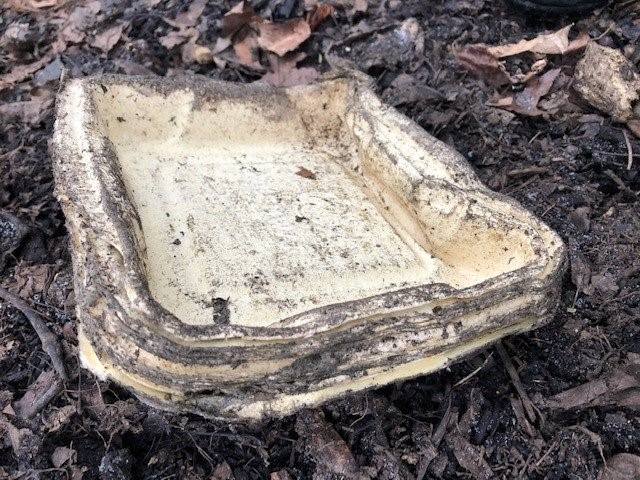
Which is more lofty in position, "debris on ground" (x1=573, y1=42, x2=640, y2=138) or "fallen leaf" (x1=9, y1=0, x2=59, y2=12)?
"fallen leaf" (x1=9, y1=0, x2=59, y2=12)

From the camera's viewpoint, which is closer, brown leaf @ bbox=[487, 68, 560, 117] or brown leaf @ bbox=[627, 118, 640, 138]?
brown leaf @ bbox=[627, 118, 640, 138]

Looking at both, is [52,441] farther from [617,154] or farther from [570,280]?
[617,154]

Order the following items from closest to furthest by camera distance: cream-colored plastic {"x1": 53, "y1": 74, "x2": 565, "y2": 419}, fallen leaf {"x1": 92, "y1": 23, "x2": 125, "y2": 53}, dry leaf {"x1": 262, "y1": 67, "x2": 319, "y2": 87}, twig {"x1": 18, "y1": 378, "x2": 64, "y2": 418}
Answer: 1. cream-colored plastic {"x1": 53, "y1": 74, "x2": 565, "y2": 419}
2. twig {"x1": 18, "y1": 378, "x2": 64, "y2": 418}
3. dry leaf {"x1": 262, "y1": 67, "x2": 319, "y2": 87}
4. fallen leaf {"x1": 92, "y1": 23, "x2": 125, "y2": 53}

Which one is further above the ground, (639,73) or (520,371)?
(639,73)

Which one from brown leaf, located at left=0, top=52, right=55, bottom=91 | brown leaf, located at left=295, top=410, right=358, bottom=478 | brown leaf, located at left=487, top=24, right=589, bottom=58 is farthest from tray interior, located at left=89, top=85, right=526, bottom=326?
brown leaf, located at left=0, top=52, right=55, bottom=91

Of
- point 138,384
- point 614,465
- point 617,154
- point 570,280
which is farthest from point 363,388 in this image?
point 617,154

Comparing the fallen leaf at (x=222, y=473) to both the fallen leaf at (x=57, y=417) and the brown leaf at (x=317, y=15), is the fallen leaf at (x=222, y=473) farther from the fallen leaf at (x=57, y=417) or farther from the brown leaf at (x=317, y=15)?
the brown leaf at (x=317, y=15)

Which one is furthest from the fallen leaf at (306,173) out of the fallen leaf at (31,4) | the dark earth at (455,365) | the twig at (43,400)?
the fallen leaf at (31,4)

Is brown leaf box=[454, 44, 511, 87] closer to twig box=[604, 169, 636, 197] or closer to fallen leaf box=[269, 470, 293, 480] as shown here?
twig box=[604, 169, 636, 197]
